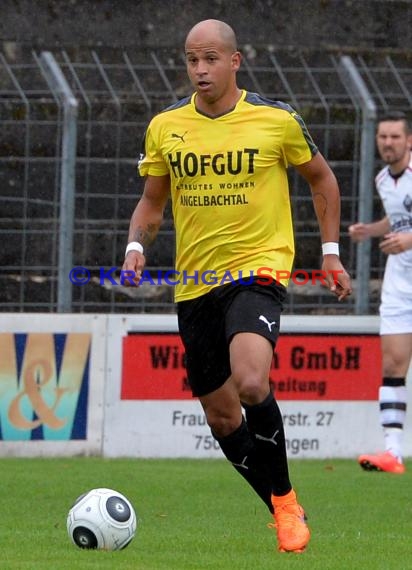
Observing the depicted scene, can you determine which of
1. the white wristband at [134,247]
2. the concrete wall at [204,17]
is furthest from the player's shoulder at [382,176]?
the white wristband at [134,247]

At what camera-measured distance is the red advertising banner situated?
11633mm

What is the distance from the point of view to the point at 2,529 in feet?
23.8

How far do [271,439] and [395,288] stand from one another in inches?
187

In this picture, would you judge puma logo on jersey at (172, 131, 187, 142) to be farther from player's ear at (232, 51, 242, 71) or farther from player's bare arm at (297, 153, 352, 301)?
player's bare arm at (297, 153, 352, 301)

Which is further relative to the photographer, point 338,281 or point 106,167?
point 106,167

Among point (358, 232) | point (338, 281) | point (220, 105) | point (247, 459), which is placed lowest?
point (247, 459)

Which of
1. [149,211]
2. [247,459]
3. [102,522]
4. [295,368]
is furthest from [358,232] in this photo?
[102,522]

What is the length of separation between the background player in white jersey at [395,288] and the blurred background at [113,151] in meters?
0.76

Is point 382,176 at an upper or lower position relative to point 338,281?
upper

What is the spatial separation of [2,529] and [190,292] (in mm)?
1560

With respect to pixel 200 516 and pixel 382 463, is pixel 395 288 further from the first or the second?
pixel 200 516

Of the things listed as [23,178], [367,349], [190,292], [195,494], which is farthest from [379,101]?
[190,292]

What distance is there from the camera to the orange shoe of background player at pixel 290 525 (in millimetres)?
6324

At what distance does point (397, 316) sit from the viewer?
10.9 meters
